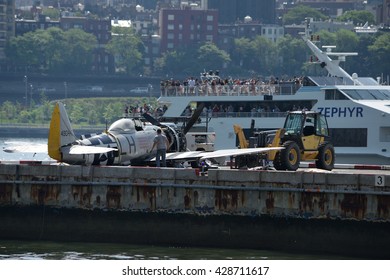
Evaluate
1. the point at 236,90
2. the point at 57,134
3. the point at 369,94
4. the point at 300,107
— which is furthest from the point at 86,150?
the point at 369,94

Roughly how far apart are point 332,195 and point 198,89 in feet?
95.5

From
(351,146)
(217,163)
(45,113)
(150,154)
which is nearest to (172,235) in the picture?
(150,154)

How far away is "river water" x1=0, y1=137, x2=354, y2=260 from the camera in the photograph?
40.7m

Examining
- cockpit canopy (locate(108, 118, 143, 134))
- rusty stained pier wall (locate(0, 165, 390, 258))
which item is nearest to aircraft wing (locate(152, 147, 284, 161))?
cockpit canopy (locate(108, 118, 143, 134))

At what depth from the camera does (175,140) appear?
166ft

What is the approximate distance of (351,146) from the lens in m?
68.1

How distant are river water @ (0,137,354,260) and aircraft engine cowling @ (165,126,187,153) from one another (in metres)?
7.96

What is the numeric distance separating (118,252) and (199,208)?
2.41 meters

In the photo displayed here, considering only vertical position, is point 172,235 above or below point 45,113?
above

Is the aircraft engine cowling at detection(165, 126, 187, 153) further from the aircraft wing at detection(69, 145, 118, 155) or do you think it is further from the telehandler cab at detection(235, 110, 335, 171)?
the aircraft wing at detection(69, 145, 118, 155)

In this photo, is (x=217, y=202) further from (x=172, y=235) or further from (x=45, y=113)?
(x=45, y=113)

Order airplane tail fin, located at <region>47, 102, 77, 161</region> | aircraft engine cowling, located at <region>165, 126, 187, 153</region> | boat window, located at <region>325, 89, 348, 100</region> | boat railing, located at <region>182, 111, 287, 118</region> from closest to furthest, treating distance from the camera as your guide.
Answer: airplane tail fin, located at <region>47, 102, 77, 161</region>
aircraft engine cowling, located at <region>165, 126, 187, 153</region>
boat window, located at <region>325, 89, 348, 100</region>
boat railing, located at <region>182, 111, 287, 118</region>

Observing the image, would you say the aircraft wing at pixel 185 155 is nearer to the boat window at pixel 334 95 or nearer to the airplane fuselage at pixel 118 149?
the airplane fuselage at pixel 118 149

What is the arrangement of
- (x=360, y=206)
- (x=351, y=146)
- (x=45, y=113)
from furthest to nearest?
(x=45, y=113) → (x=351, y=146) → (x=360, y=206)
